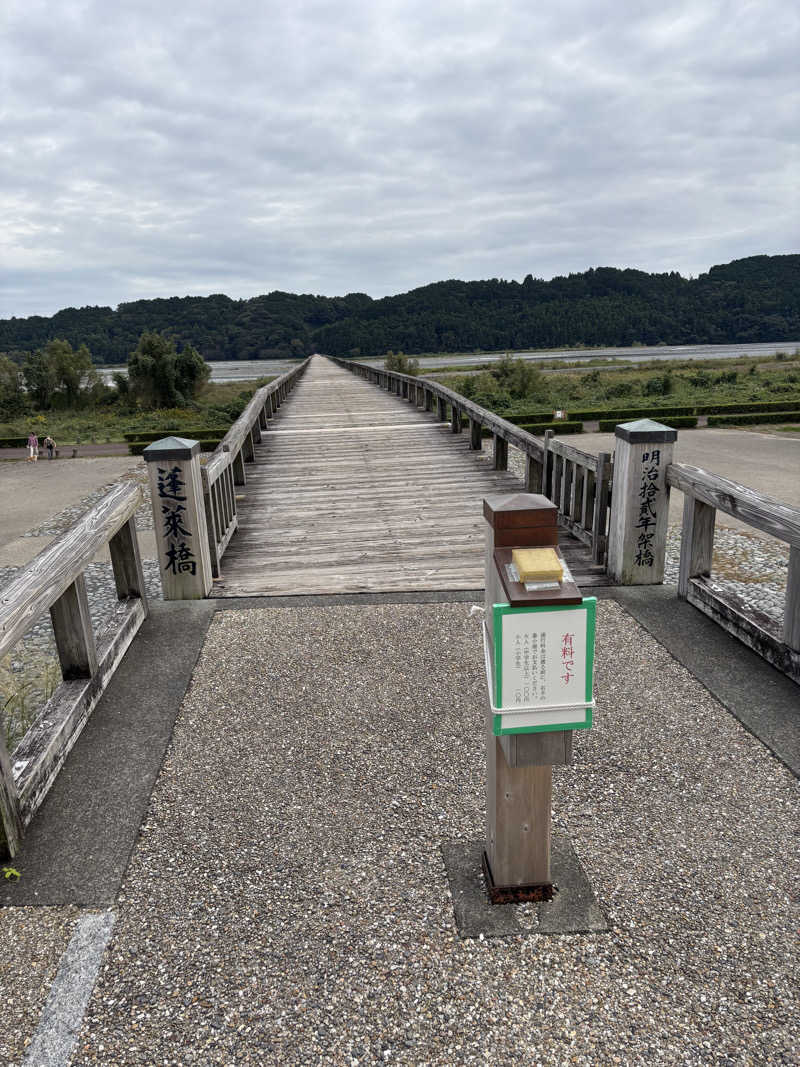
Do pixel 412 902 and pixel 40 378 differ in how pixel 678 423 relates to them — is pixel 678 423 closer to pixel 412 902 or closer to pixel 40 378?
pixel 412 902

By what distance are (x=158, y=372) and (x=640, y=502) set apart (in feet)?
169

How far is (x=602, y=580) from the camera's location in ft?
17.9

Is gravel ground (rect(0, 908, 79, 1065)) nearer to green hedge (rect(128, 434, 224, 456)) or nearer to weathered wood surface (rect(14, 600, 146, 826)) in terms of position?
weathered wood surface (rect(14, 600, 146, 826))

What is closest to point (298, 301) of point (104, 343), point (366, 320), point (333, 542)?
point (366, 320)

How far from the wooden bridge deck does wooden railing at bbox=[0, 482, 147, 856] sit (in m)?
0.93

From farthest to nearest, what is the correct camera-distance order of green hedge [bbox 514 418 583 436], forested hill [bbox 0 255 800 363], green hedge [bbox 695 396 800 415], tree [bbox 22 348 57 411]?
forested hill [bbox 0 255 800 363]
tree [bbox 22 348 57 411]
green hedge [bbox 695 396 800 415]
green hedge [bbox 514 418 583 436]

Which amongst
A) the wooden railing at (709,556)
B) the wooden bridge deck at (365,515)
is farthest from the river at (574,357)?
the wooden railing at (709,556)

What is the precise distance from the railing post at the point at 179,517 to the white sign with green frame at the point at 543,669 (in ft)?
11.0

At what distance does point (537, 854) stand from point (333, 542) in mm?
4482

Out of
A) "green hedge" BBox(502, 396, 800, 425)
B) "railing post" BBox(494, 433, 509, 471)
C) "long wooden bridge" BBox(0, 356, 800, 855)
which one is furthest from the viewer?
"green hedge" BBox(502, 396, 800, 425)

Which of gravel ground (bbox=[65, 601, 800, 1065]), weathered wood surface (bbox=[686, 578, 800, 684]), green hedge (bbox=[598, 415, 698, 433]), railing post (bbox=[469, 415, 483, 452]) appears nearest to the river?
green hedge (bbox=[598, 415, 698, 433])

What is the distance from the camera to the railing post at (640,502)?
4973 millimetres

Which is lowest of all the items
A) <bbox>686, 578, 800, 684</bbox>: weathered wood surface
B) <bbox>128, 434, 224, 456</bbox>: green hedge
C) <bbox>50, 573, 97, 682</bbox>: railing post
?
<bbox>128, 434, 224, 456</bbox>: green hedge

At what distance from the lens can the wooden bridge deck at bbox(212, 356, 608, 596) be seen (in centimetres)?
568
